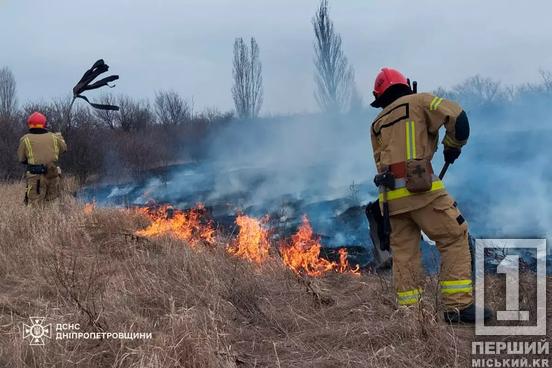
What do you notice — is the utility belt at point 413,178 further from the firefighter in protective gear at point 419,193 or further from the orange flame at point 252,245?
the orange flame at point 252,245

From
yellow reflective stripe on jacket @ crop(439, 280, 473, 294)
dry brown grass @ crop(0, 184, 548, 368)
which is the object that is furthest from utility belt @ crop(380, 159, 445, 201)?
dry brown grass @ crop(0, 184, 548, 368)

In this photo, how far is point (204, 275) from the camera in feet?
13.9

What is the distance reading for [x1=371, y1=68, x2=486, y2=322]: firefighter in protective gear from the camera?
340 centimetres

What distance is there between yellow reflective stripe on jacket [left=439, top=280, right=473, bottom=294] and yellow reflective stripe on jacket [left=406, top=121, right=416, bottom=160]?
0.90 metres

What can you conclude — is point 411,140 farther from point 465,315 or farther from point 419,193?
point 465,315

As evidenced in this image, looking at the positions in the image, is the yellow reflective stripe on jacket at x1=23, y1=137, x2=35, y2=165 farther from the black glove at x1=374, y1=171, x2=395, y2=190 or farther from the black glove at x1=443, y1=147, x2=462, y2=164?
the black glove at x1=443, y1=147, x2=462, y2=164

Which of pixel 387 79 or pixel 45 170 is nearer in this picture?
pixel 387 79

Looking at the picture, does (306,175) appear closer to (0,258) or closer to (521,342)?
(0,258)

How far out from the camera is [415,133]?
11.6 feet

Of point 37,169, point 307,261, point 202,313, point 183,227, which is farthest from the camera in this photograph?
point 37,169

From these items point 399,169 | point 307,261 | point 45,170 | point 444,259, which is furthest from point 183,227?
point 444,259

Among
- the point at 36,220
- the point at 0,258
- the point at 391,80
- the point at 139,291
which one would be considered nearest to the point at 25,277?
the point at 0,258

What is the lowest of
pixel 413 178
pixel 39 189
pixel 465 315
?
pixel 465 315

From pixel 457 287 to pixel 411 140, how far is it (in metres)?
1.06
